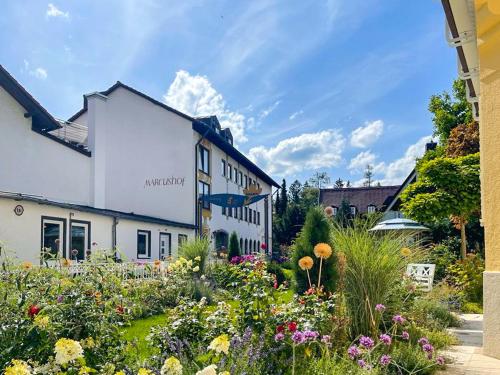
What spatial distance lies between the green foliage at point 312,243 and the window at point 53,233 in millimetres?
8077

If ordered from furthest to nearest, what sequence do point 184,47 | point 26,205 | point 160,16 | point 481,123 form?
point 26,205, point 184,47, point 160,16, point 481,123

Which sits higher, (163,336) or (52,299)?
(52,299)

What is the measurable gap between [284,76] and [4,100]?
8935 mm

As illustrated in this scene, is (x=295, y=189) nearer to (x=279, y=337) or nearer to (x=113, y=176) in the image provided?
(x=113, y=176)

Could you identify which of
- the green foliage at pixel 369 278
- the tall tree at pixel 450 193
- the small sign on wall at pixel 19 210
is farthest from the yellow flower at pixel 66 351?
the small sign on wall at pixel 19 210

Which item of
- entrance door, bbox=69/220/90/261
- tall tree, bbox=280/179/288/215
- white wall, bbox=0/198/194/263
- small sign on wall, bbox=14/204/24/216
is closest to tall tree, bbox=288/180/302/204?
tall tree, bbox=280/179/288/215

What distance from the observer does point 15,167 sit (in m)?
14.4

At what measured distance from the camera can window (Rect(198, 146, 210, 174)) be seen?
2231 centimetres

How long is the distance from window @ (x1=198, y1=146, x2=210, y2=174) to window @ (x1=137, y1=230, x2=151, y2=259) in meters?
5.76

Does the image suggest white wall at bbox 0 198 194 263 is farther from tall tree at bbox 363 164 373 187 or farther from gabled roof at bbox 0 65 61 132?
→ tall tree at bbox 363 164 373 187

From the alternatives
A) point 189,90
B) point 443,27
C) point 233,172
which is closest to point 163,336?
point 443,27

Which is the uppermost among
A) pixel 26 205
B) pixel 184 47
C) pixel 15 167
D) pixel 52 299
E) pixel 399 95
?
pixel 184 47

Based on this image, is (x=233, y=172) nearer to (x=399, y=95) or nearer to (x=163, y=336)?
(x=399, y=95)

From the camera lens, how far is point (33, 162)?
15.1m
